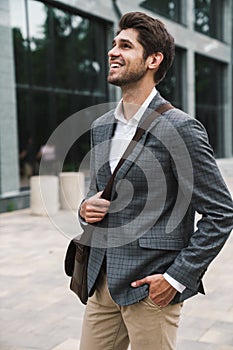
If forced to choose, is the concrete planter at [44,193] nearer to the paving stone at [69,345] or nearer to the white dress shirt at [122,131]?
the paving stone at [69,345]

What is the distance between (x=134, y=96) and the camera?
2303 mm

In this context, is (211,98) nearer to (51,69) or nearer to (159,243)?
(51,69)

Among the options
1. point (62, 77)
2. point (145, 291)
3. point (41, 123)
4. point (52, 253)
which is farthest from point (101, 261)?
point (62, 77)

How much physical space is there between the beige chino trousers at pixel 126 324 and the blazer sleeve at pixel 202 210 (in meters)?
0.20

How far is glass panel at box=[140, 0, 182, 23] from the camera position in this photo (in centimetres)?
2091

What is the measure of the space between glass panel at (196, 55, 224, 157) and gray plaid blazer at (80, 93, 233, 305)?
24.0m

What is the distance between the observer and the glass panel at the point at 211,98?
26.2 m

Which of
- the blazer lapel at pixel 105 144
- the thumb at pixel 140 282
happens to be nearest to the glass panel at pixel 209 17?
the blazer lapel at pixel 105 144

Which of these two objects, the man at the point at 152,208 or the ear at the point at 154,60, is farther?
the ear at the point at 154,60

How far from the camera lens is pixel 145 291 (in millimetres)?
2184

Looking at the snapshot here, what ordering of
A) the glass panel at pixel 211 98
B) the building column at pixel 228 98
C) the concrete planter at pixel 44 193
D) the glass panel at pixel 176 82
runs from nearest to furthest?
the concrete planter at pixel 44 193 → the glass panel at pixel 176 82 → the glass panel at pixel 211 98 → the building column at pixel 228 98

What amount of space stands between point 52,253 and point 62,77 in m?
9.07

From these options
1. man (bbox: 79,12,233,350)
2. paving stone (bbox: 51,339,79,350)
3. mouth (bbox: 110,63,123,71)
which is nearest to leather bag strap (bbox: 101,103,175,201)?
man (bbox: 79,12,233,350)

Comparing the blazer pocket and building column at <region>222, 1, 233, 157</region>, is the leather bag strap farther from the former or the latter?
building column at <region>222, 1, 233, 157</region>
